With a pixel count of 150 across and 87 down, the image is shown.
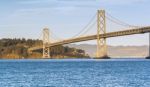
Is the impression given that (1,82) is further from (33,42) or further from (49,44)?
(33,42)

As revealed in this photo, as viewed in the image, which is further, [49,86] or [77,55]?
[77,55]

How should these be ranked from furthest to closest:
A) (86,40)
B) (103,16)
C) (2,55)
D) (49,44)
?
(2,55) → (49,44) → (103,16) → (86,40)

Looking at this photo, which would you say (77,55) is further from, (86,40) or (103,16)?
(86,40)

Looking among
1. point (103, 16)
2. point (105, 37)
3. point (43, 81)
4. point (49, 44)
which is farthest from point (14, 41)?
point (43, 81)

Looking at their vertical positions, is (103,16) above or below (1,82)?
above

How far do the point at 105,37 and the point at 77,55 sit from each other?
210 feet

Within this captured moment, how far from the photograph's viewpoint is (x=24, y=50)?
138500mm

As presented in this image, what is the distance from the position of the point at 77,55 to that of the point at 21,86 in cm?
11846

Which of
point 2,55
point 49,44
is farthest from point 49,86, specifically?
point 2,55

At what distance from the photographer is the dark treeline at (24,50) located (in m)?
139

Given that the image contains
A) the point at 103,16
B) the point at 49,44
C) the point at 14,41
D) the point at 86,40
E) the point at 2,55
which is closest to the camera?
the point at 86,40

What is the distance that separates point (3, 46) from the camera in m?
154

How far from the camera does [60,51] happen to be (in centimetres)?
15100

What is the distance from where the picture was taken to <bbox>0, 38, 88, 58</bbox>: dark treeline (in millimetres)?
139413
